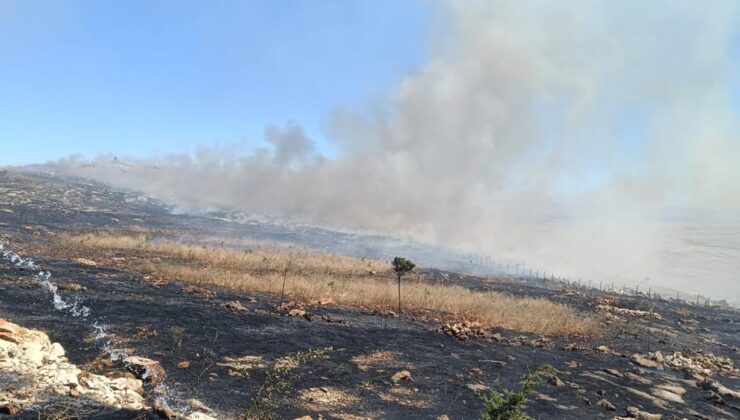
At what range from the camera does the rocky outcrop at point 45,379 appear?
250 inches

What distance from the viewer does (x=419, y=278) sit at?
101 feet

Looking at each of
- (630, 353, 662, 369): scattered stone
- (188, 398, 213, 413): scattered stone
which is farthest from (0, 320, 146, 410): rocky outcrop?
(630, 353, 662, 369): scattered stone

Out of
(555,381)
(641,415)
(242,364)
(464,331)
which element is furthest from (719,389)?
(242,364)

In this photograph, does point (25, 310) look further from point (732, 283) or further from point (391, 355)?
point (732, 283)

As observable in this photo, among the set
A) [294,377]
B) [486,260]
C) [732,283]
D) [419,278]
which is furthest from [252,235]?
[732,283]

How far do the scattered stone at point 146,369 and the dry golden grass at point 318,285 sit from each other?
9.96 metres

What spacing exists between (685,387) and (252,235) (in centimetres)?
4589

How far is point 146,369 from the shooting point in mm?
8422

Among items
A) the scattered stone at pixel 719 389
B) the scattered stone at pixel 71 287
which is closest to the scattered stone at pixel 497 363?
the scattered stone at pixel 719 389

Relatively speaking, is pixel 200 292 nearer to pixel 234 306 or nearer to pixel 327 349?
pixel 234 306

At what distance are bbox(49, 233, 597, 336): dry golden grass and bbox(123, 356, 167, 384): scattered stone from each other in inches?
392

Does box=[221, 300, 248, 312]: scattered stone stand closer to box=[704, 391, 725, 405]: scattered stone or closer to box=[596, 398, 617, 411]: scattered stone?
box=[596, 398, 617, 411]: scattered stone

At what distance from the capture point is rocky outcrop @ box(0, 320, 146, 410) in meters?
6.36

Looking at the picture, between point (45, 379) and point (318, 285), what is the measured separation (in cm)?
1453
